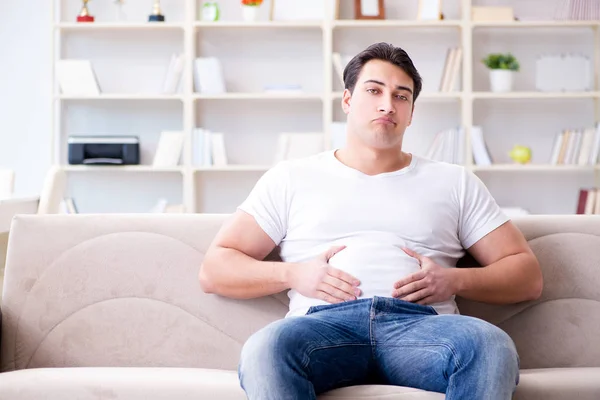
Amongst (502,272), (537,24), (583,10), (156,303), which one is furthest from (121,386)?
(583,10)

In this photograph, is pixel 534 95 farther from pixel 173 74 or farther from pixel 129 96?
pixel 129 96

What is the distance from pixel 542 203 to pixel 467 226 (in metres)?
3.34

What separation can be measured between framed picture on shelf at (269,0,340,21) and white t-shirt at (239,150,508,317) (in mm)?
3088

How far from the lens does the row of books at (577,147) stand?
4.96 meters

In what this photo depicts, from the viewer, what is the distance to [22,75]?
5277 millimetres

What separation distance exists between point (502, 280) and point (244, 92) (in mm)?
3501

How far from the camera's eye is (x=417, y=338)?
5.60 ft

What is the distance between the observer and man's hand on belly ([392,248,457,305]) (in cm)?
184

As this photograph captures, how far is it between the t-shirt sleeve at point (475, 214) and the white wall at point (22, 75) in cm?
381

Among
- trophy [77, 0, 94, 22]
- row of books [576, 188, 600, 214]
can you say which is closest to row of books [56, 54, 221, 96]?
trophy [77, 0, 94, 22]

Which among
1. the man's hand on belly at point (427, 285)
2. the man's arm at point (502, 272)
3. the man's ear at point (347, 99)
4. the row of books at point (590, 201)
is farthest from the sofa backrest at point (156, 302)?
the row of books at point (590, 201)

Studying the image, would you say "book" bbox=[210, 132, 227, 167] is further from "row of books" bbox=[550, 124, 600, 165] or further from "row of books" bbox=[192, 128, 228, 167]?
"row of books" bbox=[550, 124, 600, 165]

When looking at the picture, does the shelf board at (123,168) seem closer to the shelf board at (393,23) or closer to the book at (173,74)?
the book at (173,74)

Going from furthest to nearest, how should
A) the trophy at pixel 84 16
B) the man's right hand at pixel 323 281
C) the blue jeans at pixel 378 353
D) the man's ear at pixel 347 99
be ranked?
the trophy at pixel 84 16, the man's ear at pixel 347 99, the man's right hand at pixel 323 281, the blue jeans at pixel 378 353
